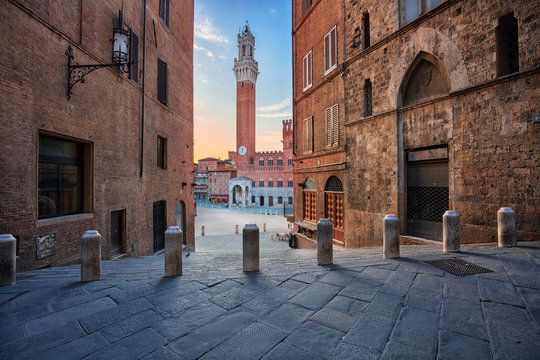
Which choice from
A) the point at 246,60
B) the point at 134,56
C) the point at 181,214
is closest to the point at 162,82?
the point at 134,56

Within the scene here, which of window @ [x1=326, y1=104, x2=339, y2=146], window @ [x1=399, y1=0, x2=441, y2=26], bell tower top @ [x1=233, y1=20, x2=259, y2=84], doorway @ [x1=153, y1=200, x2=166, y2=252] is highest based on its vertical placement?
bell tower top @ [x1=233, y1=20, x2=259, y2=84]

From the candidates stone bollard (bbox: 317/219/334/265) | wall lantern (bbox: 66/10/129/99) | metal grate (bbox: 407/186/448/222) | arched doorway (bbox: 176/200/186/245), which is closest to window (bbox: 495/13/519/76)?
metal grate (bbox: 407/186/448/222)

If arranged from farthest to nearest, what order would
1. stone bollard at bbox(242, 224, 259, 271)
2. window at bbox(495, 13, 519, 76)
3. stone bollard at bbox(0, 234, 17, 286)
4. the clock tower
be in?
the clock tower, window at bbox(495, 13, 519, 76), stone bollard at bbox(242, 224, 259, 271), stone bollard at bbox(0, 234, 17, 286)

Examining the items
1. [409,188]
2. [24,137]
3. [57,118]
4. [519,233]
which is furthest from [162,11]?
[519,233]

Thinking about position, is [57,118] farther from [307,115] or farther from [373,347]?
[307,115]

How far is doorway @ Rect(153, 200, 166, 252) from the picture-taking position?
1070 centimetres

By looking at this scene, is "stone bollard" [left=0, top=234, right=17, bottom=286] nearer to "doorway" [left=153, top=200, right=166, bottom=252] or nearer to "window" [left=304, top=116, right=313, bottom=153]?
"doorway" [left=153, top=200, right=166, bottom=252]

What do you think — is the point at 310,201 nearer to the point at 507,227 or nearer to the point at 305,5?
the point at 507,227

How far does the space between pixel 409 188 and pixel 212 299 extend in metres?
7.56

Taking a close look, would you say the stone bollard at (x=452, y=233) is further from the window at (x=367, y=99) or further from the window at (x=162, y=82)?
the window at (x=162, y=82)

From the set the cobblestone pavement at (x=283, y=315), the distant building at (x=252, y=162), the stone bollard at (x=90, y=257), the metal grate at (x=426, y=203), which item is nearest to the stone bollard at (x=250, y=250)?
the cobblestone pavement at (x=283, y=315)

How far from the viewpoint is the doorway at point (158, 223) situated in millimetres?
10695

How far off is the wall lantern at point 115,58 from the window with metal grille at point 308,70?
920 centimetres

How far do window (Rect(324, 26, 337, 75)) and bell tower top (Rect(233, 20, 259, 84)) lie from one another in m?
41.1
